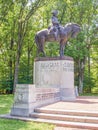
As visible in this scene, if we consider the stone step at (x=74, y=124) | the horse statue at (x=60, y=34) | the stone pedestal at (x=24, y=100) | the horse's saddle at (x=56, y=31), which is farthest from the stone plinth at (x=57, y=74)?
the stone step at (x=74, y=124)

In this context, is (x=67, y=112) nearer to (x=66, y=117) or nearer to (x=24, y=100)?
(x=66, y=117)

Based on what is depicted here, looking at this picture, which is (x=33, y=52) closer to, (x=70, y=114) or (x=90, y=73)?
(x=90, y=73)

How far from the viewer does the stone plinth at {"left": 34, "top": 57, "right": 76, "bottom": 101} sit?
13.1 m

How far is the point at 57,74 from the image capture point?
13.2m

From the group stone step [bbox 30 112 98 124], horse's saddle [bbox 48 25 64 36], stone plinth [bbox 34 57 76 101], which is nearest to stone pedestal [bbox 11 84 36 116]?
stone step [bbox 30 112 98 124]


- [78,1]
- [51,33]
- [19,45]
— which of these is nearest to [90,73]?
[78,1]

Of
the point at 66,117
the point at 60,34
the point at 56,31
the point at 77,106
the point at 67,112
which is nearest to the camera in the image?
the point at 66,117

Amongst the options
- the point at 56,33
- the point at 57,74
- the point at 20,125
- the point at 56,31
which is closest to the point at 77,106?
the point at 20,125

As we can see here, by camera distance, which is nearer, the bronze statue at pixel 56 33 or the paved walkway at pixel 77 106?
the paved walkway at pixel 77 106

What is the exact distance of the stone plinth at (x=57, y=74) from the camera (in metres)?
13.1

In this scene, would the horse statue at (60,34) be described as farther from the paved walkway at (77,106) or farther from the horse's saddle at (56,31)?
the paved walkway at (77,106)

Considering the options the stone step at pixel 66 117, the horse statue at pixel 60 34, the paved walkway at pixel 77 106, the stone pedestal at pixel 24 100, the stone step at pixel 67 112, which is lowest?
the stone step at pixel 66 117

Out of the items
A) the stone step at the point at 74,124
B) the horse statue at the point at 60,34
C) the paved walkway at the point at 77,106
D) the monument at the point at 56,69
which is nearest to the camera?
the stone step at the point at 74,124

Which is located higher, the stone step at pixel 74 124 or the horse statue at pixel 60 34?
the horse statue at pixel 60 34
